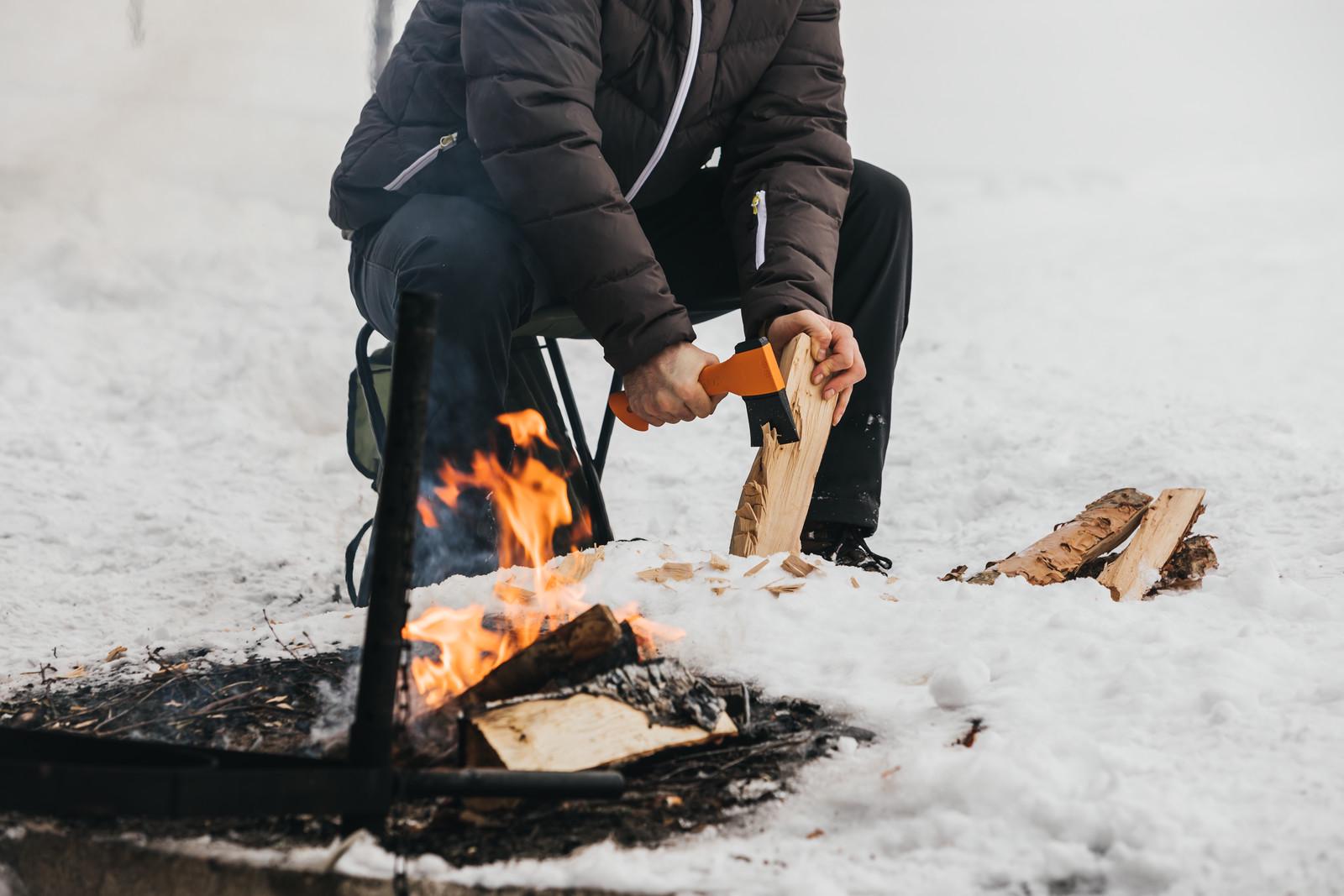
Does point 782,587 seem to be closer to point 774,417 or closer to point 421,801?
point 774,417

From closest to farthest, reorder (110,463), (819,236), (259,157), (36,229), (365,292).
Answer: (819,236)
(365,292)
(110,463)
(36,229)
(259,157)

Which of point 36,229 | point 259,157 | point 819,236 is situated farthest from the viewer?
point 259,157

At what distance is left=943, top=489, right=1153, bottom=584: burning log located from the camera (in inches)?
91.1

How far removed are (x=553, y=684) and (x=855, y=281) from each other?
1.56 metres

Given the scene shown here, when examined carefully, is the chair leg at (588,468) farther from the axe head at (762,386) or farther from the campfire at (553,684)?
the campfire at (553,684)

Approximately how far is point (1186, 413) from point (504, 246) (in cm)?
320

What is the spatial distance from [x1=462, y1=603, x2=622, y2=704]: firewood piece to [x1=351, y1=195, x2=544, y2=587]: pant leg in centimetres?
75

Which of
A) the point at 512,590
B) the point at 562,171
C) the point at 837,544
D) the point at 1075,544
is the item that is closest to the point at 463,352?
the point at 562,171

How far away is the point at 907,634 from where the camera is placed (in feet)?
6.04

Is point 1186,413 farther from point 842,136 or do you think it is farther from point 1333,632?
point 1333,632

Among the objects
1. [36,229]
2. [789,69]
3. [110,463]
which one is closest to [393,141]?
[789,69]

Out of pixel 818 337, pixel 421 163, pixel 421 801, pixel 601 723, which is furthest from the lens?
pixel 421 163

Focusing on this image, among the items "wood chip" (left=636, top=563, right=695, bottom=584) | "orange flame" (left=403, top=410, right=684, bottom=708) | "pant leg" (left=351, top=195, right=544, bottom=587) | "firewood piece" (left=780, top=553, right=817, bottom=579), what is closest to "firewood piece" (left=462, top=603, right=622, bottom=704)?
"orange flame" (left=403, top=410, right=684, bottom=708)

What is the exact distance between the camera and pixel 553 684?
1.51m
